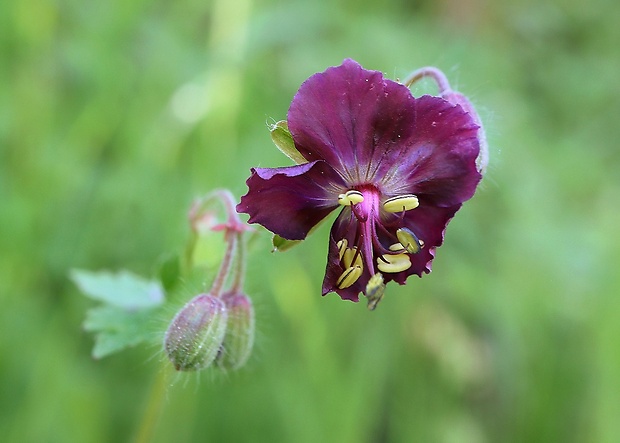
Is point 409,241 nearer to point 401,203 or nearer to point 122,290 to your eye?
point 401,203

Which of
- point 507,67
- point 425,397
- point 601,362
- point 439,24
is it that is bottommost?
point 425,397

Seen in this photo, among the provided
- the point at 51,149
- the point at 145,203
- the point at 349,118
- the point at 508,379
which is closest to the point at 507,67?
the point at 508,379

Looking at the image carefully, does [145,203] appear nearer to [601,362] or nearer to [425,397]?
[425,397]

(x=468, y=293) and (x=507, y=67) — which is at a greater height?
(x=507, y=67)

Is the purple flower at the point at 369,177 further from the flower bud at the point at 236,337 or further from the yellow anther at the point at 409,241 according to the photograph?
the flower bud at the point at 236,337

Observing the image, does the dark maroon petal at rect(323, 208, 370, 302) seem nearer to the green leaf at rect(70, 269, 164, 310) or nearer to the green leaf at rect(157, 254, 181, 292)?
the green leaf at rect(157, 254, 181, 292)

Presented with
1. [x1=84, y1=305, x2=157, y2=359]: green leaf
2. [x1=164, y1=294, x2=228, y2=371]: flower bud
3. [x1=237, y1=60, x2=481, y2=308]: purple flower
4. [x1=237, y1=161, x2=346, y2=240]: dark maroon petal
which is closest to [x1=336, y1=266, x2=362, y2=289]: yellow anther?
[x1=237, y1=60, x2=481, y2=308]: purple flower
